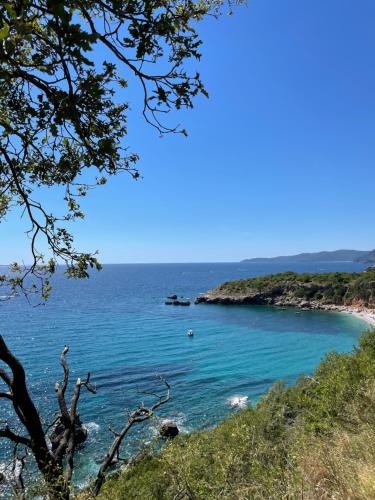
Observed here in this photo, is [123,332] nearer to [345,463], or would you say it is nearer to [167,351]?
[167,351]

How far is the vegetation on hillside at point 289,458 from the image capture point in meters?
5.25

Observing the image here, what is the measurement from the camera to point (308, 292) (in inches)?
3346

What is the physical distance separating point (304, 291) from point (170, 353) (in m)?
50.3

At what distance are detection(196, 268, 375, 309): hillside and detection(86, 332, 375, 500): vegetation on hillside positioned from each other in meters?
60.0

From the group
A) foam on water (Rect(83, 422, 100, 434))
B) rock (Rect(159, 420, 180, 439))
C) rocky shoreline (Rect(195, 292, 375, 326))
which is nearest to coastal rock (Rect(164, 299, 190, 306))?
rocky shoreline (Rect(195, 292, 375, 326))

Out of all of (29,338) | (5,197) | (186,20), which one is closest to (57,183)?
(5,197)

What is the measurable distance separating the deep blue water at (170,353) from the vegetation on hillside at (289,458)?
485 centimetres

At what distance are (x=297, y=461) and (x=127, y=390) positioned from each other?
90.5ft

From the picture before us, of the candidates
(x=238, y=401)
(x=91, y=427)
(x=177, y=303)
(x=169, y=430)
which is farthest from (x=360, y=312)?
(x=91, y=427)

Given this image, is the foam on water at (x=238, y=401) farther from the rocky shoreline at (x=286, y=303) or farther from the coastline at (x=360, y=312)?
the rocky shoreline at (x=286, y=303)

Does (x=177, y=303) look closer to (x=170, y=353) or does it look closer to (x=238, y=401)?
(x=170, y=353)

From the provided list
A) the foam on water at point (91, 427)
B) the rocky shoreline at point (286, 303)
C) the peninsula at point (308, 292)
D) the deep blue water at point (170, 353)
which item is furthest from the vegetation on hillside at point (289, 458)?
the peninsula at point (308, 292)

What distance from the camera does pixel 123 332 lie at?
2256 inches

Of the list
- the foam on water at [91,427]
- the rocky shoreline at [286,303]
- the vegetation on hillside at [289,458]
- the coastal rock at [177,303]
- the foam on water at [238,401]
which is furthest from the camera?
the coastal rock at [177,303]
